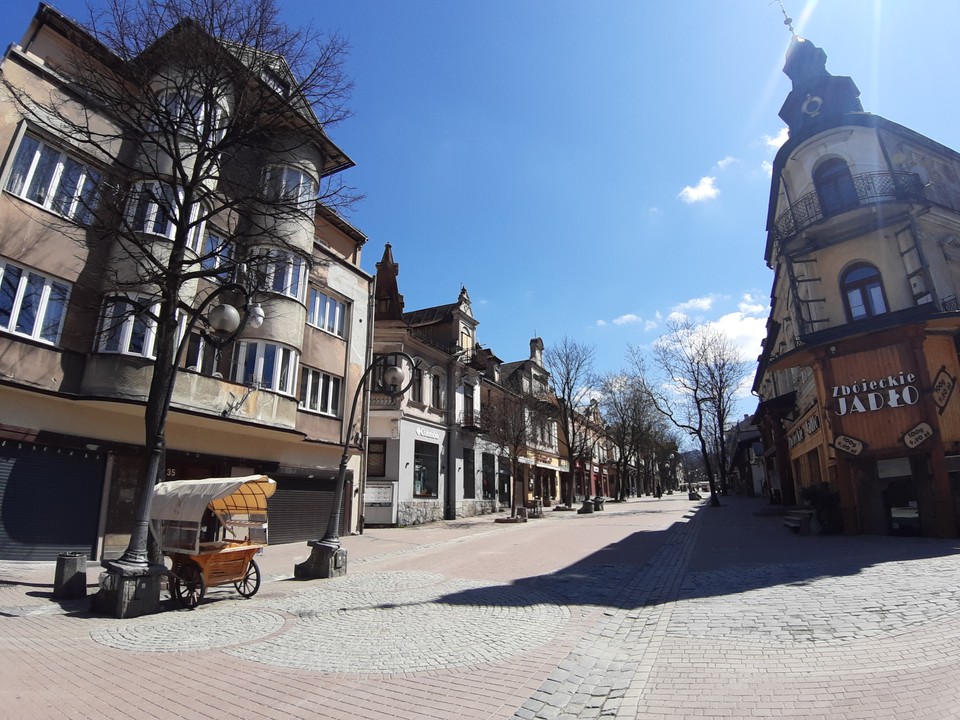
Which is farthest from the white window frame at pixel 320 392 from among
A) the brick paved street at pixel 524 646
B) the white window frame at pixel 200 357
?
the brick paved street at pixel 524 646

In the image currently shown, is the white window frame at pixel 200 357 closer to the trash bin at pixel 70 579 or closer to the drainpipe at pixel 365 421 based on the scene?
the trash bin at pixel 70 579

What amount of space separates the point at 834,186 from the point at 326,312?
63.3 feet

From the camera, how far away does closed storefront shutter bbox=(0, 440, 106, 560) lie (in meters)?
11.7

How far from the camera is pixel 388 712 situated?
4.27m

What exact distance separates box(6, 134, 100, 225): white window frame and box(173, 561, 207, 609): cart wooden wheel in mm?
9310

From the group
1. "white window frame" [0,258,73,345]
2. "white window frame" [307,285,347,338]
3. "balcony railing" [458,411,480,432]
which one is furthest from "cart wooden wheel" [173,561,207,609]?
"balcony railing" [458,411,480,432]

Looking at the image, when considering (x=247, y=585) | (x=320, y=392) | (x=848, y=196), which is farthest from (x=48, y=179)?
(x=848, y=196)

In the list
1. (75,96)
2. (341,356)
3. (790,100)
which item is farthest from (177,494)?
(790,100)

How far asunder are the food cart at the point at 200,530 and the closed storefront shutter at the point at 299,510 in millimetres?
7829

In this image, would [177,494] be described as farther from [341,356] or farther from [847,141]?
[847,141]

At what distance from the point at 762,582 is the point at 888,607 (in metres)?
2.39

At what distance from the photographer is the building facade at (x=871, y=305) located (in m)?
13.9

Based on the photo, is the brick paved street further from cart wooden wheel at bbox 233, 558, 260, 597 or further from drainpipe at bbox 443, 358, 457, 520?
drainpipe at bbox 443, 358, 457, 520

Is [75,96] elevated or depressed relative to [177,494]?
elevated
